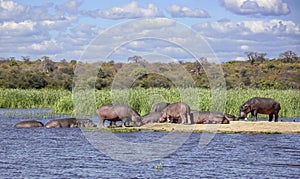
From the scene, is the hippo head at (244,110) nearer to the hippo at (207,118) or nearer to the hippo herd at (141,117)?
the hippo herd at (141,117)

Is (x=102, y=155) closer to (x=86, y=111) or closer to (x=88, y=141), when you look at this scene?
(x=88, y=141)

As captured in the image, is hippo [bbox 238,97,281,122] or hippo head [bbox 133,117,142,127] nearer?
hippo head [bbox 133,117,142,127]

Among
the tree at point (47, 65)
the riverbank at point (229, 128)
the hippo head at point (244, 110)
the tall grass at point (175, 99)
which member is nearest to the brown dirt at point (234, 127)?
the riverbank at point (229, 128)

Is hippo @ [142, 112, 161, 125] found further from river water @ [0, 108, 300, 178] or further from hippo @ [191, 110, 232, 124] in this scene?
river water @ [0, 108, 300, 178]

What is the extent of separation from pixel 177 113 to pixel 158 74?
31.9m

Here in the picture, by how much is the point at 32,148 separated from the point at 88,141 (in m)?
2.41

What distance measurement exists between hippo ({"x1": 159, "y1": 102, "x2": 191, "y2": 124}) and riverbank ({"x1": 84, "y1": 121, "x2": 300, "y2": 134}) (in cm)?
76

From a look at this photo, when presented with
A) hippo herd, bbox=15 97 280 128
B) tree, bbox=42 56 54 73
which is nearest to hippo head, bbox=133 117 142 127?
hippo herd, bbox=15 97 280 128

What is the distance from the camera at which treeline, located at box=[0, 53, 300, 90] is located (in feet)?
157

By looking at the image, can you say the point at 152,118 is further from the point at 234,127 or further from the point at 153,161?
the point at 153,161

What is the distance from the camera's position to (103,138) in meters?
22.2

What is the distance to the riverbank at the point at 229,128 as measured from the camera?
23.8m

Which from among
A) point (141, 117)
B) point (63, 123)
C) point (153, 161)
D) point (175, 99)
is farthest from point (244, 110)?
point (153, 161)

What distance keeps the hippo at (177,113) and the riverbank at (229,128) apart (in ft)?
2.49
